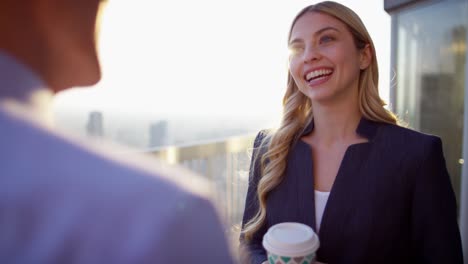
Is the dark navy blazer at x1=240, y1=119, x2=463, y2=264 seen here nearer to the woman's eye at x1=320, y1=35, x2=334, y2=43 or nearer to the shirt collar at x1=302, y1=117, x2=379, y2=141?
the shirt collar at x1=302, y1=117, x2=379, y2=141

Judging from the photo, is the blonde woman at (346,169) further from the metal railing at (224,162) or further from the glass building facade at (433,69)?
the metal railing at (224,162)

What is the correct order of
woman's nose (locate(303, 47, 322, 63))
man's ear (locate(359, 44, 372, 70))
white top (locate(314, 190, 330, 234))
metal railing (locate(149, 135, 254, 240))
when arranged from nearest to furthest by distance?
white top (locate(314, 190, 330, 234))
woman's nose (locate(303, 47, 322, 63))
man's ear (locate(359, 44, 372, 70))
metal railing (locate(149, 135, 254, 240))

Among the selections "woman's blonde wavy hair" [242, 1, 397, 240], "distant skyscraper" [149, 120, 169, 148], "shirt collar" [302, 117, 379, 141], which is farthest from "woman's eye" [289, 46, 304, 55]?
"distant skyscraper" [149, 120, 169, 148]

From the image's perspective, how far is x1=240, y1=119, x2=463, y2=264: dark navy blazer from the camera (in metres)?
1.25

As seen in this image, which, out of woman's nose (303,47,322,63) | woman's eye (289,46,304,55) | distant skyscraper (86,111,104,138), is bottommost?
distant skyscraper (86,111,104,138)

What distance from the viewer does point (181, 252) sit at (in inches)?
19.9

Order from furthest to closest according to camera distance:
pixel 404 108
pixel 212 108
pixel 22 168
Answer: pixel 404 108 → pixel 212 108 → pixel 22 168

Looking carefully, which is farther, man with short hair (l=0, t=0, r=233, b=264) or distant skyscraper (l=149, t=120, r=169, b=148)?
distant skyscraper (l=149, t=120, r=169, b=148)

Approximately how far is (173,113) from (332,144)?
180 cm

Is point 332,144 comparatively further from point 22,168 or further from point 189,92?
point 189,92

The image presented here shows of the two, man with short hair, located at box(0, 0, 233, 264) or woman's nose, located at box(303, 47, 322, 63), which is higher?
woman's nose, located at box(303, 47, 322, 63)

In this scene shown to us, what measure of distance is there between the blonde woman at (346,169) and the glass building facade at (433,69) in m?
1.49

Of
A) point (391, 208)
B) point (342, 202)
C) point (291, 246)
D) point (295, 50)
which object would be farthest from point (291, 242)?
point (295, 50)

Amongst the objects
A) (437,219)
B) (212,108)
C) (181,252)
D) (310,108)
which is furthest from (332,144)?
(212,108)
